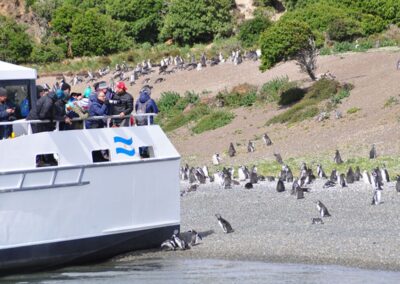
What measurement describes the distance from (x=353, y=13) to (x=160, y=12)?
16834 mm

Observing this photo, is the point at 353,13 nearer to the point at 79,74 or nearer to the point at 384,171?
the point at 79,74

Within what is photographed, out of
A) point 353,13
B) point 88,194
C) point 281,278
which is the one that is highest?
point 353,13

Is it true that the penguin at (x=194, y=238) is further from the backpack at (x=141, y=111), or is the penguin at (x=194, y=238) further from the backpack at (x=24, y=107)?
the backpack at (x=24, y=107)

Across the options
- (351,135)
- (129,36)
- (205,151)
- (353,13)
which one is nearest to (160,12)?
(129,36)

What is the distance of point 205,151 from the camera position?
3681 centimetres

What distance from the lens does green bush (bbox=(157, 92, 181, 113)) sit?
1831 inches

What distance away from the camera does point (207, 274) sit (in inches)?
637

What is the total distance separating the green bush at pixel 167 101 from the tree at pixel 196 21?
17.0 meters

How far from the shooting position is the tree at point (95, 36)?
66.1 meters

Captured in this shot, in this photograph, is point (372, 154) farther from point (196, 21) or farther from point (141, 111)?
point (196, 21)

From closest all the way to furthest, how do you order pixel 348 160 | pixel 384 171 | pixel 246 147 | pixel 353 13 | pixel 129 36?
pixel 384 171, pixel 348 160, pixel 246 147, pixel 353 13, pixel 129 36

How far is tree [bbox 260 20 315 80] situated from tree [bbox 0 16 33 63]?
25.6 m

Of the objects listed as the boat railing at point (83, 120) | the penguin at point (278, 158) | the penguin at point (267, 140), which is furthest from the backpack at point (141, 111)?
the penguin at point (267, 140)

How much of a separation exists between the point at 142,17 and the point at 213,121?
2865 centimetres
